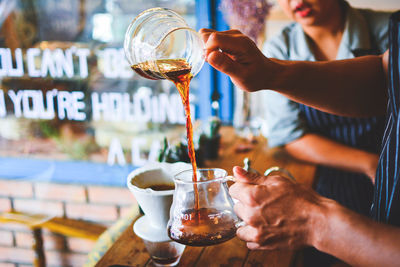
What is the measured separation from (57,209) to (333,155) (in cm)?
184

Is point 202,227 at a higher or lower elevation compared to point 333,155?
higher

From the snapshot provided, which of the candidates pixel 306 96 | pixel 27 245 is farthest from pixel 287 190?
pixel 27 245

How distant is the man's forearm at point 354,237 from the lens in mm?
653

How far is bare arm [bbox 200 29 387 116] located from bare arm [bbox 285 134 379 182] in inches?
16.6

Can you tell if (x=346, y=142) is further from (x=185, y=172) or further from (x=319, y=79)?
(x=185, y=172)

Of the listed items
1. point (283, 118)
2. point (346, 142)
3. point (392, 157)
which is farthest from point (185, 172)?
point (346, 142)

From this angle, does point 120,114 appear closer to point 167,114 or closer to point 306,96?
point 167,114

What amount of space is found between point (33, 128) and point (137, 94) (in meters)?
0.80

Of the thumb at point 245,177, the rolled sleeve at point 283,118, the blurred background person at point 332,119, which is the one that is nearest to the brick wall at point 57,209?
the rolled sleeve at point 283,118

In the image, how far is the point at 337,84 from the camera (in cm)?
112

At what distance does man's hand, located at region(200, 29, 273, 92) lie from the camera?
0.89 meters

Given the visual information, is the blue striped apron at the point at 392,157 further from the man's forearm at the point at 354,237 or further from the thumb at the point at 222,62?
the thumb at the point at 222,62

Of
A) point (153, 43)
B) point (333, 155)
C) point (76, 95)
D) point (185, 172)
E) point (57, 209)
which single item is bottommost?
point (57, 209)

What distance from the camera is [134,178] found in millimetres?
906
